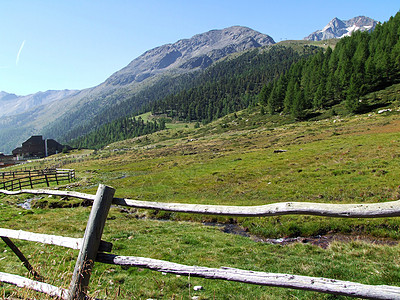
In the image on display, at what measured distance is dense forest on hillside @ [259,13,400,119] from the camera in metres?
98.7

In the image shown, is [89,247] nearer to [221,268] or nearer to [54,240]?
[54,240]

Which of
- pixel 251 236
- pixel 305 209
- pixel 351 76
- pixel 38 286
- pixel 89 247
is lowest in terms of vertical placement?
pixel 251 236

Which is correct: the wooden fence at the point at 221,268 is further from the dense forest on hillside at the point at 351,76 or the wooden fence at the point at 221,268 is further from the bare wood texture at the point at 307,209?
the dense forest on hillside at the point at 351,76

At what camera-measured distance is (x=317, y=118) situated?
97.6 metres

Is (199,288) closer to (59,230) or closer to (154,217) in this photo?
(59,230)

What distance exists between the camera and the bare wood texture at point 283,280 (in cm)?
316

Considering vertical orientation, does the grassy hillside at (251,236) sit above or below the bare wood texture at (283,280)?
below

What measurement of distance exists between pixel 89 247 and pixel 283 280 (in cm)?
347

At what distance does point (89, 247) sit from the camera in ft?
14.6

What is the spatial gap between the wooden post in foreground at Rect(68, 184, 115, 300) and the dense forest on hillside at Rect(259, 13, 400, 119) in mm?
99125

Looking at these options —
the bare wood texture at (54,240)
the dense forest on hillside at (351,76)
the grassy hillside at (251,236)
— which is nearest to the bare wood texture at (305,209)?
the bare wood texture at (54,240)

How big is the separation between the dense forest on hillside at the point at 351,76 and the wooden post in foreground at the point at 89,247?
325 ft

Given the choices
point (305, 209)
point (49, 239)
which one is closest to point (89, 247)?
point (49, 239)

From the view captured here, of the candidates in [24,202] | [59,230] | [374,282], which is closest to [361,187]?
[374,282]
